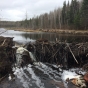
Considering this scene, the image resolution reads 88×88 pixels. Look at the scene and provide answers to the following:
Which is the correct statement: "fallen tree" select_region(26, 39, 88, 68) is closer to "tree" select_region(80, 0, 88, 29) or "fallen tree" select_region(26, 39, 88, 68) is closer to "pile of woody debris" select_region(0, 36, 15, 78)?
"pile of woody debris" select_region(0, 36, 15, 78)

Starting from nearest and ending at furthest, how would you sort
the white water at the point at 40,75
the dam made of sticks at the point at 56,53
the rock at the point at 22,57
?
the white water at the point at 40,75, the dam made of sticks at the point at 56,53, the rock at the point at 22,57

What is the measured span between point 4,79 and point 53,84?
3746 mm

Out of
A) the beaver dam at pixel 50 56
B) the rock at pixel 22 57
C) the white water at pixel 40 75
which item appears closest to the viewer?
the white water at pixel 40 75

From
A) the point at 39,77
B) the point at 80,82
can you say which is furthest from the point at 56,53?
the point at 80,82

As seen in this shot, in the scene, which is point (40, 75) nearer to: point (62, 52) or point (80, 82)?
point (80, 82)

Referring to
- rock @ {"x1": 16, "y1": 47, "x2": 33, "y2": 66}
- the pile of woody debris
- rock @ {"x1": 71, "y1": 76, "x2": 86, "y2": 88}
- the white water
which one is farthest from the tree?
rock @ {"x1": 71, "y1": 76, "x2": 86, "y2": 88}

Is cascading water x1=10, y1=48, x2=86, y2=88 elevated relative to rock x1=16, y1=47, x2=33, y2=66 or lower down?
lower down

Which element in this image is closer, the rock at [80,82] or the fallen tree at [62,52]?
the rock at [80,82]

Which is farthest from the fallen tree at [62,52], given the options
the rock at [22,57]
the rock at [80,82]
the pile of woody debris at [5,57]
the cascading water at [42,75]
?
the rock at [80,82]

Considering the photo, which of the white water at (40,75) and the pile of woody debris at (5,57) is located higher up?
the pile of woody debris at (5,57)

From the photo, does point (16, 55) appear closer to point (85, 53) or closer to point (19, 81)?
point (19, 81)

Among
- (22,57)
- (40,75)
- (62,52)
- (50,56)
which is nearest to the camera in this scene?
(40,75)

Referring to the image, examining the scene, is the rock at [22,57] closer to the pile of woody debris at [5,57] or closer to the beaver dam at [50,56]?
the beaver dam at [50,56]

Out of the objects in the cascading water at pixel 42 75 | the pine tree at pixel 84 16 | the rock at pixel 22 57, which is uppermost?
the pine tree at pixel 84 16
